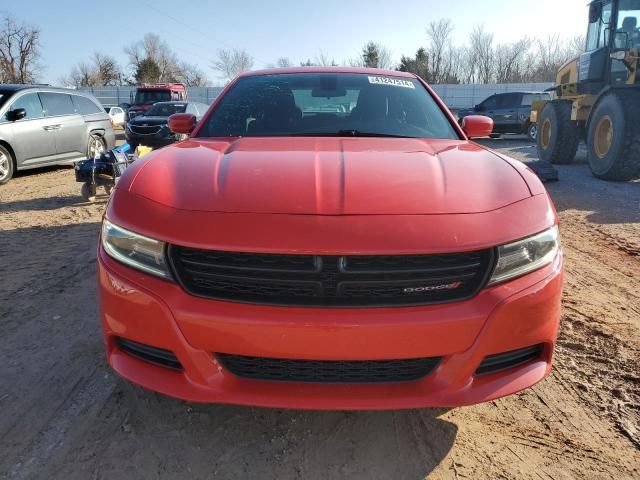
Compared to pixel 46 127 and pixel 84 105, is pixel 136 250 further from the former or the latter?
pixel 84 105

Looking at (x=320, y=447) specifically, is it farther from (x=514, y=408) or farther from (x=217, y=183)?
(x=217, y=183)

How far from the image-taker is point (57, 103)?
9250 millimetres

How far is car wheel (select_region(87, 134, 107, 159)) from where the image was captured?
973 cm

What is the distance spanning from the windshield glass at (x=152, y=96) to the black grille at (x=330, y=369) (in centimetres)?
2094

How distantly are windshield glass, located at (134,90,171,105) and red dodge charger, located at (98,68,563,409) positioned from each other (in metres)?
20.6

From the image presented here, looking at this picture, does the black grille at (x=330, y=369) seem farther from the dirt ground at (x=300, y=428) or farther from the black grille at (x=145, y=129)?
the black grille at (x=145, y=129)

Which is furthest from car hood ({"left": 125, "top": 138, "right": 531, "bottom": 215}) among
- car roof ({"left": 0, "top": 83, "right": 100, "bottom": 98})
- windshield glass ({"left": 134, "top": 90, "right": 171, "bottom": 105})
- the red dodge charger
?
windshield glass ({"left": 134, "top": 90, "right": 171, "bottom": 105})

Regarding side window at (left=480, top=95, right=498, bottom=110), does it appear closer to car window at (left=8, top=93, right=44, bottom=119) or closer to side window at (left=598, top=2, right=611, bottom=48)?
side window at (left=598, top=2, right=611, bottom=48)

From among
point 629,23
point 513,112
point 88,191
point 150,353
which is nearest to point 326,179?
point 150,353

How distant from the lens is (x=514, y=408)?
2215 mm

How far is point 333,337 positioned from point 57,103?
9.61 metres

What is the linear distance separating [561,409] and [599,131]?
756cm

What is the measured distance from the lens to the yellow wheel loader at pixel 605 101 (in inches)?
295

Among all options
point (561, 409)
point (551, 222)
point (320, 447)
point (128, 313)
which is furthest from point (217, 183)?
point (561, 409)
